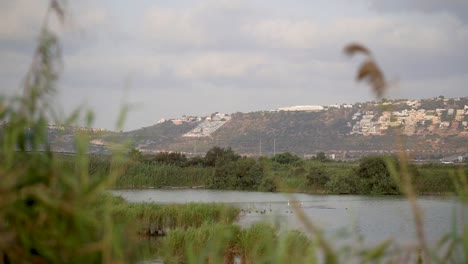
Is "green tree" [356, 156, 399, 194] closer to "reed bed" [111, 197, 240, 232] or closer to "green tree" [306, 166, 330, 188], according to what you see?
"green tree" [306, 166, 330, 188]

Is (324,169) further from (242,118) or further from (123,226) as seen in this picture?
(242,118)

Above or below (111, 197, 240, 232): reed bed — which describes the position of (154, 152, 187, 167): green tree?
above

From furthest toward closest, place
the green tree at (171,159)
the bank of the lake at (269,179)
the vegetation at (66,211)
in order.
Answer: the green tree at (171,159)
the bank of the lake at (269,179)
the vegetation at (66,211)

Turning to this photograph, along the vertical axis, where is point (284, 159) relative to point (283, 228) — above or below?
above

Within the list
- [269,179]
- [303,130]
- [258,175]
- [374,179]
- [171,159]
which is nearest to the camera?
[269,179]

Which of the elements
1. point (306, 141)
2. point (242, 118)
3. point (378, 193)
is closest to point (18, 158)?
point (378, 193)

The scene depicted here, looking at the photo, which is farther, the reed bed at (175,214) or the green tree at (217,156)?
the green tree at (217,156)

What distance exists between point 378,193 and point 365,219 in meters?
22.4

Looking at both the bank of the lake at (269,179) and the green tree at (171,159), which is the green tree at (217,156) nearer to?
the bank of the lake at (269,179)

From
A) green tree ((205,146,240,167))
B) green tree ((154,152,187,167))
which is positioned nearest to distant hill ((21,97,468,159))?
green tree ((205,146,240,167))

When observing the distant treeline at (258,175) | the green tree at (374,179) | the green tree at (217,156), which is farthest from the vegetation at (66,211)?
the green tree at (217,156)

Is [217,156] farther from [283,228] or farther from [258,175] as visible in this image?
[283,228]

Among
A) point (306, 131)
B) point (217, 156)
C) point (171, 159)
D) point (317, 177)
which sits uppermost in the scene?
point (306, 131)

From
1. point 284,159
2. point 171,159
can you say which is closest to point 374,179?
point 284,159
